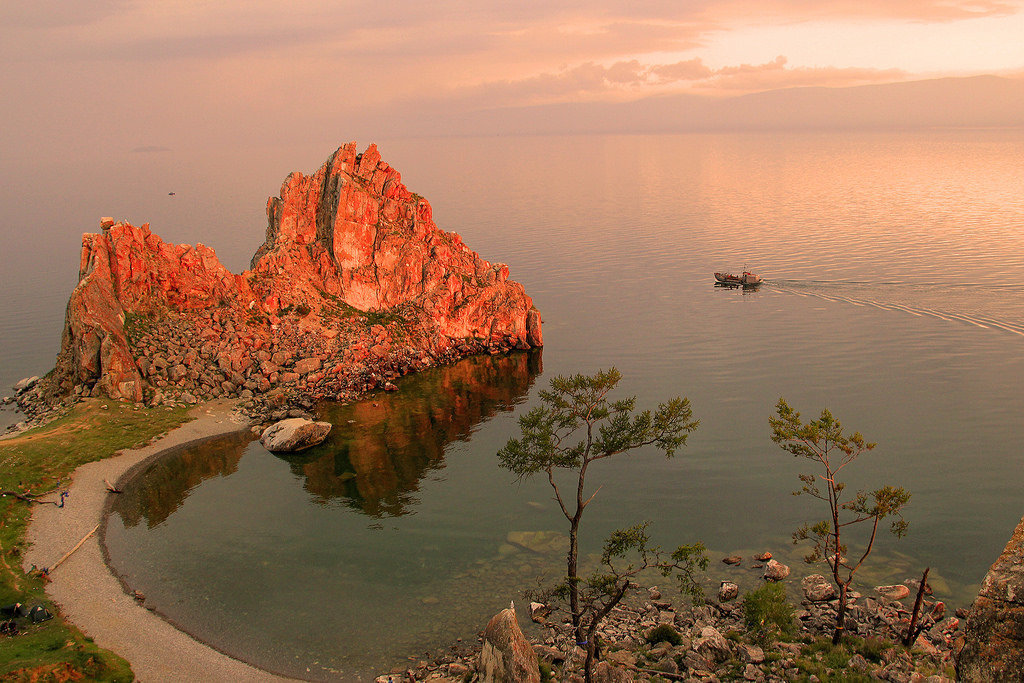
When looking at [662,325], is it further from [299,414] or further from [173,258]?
[173,258]

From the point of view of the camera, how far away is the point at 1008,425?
6600cm

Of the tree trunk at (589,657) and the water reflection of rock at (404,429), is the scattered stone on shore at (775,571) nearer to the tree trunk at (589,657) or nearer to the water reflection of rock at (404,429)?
the tree trunk at (589,657)

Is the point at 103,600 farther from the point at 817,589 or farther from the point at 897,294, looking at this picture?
the point at 897,294

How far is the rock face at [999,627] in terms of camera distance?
1213cm

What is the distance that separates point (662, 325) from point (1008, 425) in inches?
1802

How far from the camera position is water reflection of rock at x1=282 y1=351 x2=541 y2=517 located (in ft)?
203

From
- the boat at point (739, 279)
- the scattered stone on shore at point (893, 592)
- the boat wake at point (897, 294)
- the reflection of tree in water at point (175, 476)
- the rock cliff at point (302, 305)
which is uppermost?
the rock cliff at point (302, 305)

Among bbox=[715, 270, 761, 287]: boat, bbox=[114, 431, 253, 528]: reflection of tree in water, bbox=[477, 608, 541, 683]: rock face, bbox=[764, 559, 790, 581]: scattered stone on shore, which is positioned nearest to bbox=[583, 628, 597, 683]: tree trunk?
bbox=[477, 608, 541, 683]: rock face

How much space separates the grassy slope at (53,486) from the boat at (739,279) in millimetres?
88199

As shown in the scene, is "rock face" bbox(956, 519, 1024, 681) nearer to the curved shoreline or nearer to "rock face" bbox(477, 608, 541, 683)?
"rock face" bbox(477, 608, 541, 683)

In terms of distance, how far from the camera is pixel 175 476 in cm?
6397

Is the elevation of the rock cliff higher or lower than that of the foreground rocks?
higher

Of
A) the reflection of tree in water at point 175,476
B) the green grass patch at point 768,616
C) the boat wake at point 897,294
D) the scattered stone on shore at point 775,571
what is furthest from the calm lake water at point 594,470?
the green grass patch at point 768,616

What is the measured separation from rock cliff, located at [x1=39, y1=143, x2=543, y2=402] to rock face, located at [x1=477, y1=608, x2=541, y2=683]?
49.7m
